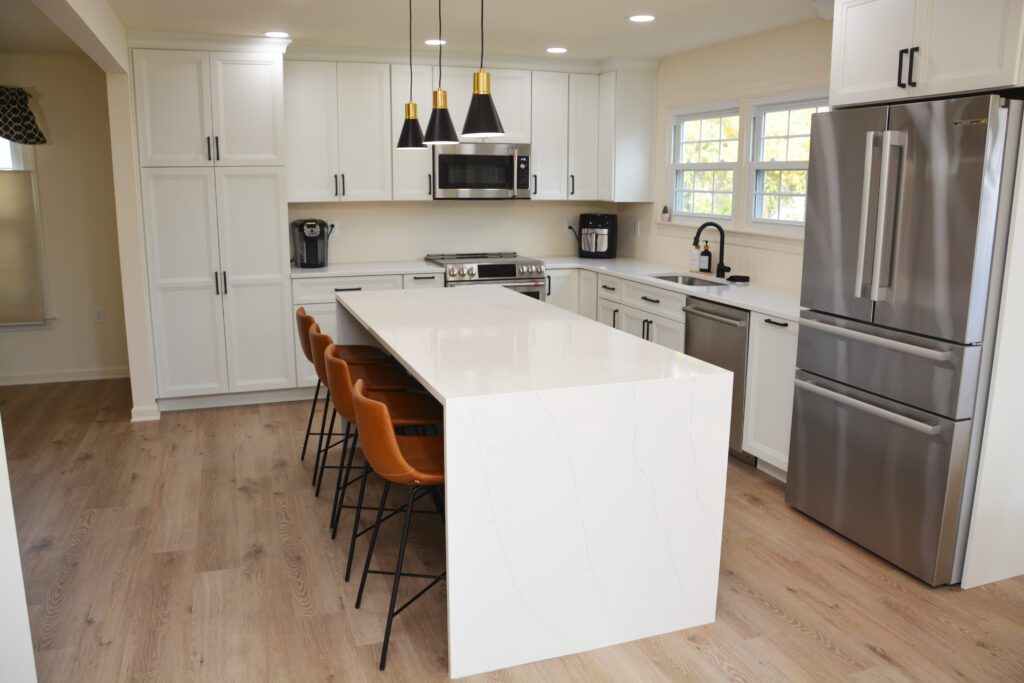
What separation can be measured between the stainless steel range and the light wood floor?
1948 millimetres

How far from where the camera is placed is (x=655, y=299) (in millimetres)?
4906

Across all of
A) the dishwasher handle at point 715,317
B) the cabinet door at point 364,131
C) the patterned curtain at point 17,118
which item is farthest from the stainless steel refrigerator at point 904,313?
Result: the patterned curtain at point 17,118

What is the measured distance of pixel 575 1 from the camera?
13.1ft

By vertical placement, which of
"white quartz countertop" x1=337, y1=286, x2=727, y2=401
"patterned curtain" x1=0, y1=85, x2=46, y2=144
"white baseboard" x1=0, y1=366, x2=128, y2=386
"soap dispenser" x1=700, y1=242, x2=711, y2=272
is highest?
"patterned curtain" x1=0, y1=85, x2=46, y2=144

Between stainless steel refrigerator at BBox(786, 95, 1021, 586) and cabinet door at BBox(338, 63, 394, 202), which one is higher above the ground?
cabinet door at BBox(338, 63, 394, 202)

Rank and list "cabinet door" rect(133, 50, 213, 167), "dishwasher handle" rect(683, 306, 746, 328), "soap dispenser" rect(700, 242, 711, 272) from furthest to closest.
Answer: "soap dispenser" rect(700, 242, 711, 272) < "cabinet door" rect(133, 50, 213, 167) < "dishwasher handle" rect(683, 306, 746, 328)

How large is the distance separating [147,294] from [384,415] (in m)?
3.20

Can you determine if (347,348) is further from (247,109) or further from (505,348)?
(247,109)

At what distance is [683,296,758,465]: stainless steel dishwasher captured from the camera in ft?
13.4

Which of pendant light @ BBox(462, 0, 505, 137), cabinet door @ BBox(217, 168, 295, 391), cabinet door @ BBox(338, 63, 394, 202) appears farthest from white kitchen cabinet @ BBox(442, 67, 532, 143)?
pendant light @ BBox(462, 0, 505, 137)

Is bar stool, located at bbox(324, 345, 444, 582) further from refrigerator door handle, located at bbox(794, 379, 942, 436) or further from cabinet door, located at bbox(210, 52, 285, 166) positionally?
cabinet door, located at bbox(210, 52, 285, 166)

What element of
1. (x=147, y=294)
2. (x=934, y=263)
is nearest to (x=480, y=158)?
(x=147, y=294)

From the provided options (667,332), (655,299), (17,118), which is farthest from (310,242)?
(667,332)

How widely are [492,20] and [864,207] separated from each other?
7.73 ft
